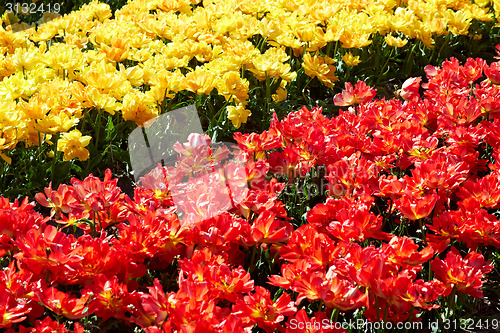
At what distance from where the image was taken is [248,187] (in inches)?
75.1

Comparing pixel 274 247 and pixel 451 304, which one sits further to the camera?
pixel 274 247

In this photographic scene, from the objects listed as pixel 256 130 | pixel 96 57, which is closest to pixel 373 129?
pixel 256 130

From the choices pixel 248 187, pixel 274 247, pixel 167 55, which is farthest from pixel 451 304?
pixel 167 55

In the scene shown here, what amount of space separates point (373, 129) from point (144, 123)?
1.00 metres

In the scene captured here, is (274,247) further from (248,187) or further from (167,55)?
(167,55)

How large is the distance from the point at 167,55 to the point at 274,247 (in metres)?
1.38

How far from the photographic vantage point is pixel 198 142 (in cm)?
205

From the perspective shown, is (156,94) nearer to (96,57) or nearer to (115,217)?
(96,57)

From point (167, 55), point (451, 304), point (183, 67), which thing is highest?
point (167, 55)

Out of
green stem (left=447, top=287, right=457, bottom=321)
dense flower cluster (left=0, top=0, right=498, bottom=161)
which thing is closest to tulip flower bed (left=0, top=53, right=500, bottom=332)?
green stem (left=447, top=287, right=457, bottom=321)

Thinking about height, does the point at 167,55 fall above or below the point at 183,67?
above

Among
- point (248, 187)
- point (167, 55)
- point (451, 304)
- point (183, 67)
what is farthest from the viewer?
point (183, 67)

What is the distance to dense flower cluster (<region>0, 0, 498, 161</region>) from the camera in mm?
2248

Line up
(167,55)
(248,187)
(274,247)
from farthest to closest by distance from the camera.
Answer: (167,55)
(248,187)
(274,247)
